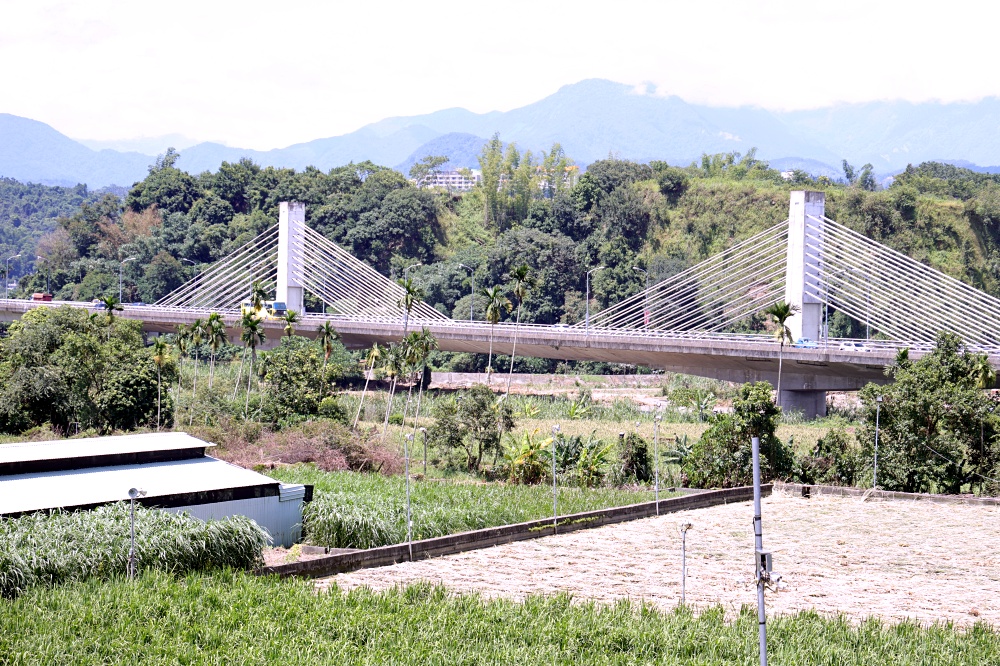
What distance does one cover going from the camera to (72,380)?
187 feet

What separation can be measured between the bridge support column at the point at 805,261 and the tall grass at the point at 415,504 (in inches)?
1004

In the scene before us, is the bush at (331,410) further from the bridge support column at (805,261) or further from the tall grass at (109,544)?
the tall grass at (109,544)

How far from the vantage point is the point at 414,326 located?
83.6 metres

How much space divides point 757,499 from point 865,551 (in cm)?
2025

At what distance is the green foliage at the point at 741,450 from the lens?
157 ft

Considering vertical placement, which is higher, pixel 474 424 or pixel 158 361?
pixel 158 361

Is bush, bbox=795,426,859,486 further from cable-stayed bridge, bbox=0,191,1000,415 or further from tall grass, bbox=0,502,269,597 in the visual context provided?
tall grass, bbox=0,502,269,597

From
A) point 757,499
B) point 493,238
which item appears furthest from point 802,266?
point 493,238

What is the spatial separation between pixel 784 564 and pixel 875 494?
1398cm

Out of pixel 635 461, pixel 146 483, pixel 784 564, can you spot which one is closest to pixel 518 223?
pixel 635 461

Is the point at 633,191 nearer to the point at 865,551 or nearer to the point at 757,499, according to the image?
the point at 865,551

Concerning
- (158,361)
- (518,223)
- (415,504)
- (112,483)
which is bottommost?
(415,504)

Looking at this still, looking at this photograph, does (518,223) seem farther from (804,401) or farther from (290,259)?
(804,401)

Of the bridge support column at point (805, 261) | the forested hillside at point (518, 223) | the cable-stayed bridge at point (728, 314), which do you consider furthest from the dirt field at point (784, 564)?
the forested hillside at point (518, 223)
